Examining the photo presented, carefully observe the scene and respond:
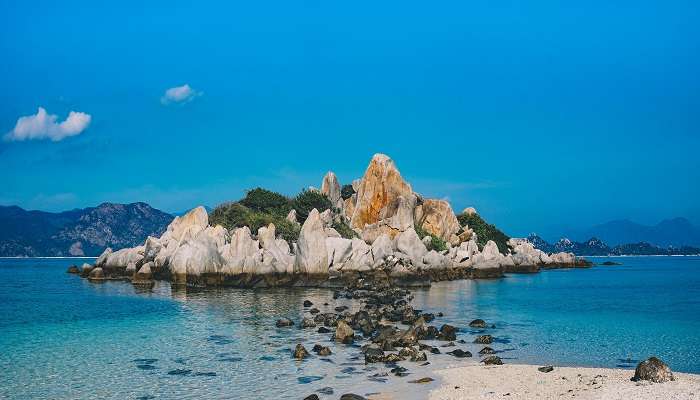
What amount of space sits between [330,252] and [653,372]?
51.2 meters

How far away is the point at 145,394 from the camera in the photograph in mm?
20062

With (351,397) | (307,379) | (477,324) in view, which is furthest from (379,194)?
(351,397)

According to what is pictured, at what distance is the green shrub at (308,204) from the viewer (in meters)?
109

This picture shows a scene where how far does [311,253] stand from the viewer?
66.8m

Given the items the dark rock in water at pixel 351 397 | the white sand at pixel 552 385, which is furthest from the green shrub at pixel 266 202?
the dark rock in water at pixel 351 397

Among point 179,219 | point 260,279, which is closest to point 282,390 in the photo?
point 260,279

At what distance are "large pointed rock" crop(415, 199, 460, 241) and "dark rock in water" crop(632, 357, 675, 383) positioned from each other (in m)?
93.3

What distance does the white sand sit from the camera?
18.0m

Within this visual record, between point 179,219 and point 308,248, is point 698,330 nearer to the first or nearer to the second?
point 308,248

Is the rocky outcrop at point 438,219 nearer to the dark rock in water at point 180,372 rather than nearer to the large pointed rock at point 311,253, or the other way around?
the large pointed rock at point 311,253

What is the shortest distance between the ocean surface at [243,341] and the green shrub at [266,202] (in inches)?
2003

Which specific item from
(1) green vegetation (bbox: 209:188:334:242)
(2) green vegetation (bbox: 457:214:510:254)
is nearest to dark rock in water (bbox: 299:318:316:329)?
(1) green vegetation (bbox: 209:188:334:242)

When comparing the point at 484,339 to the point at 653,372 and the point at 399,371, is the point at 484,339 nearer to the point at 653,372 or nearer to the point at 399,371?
the point at 399,371

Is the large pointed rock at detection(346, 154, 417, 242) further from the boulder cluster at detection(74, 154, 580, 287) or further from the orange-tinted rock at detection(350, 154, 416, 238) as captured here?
the boulder cluster at detection(74, 154, 580, 287)
